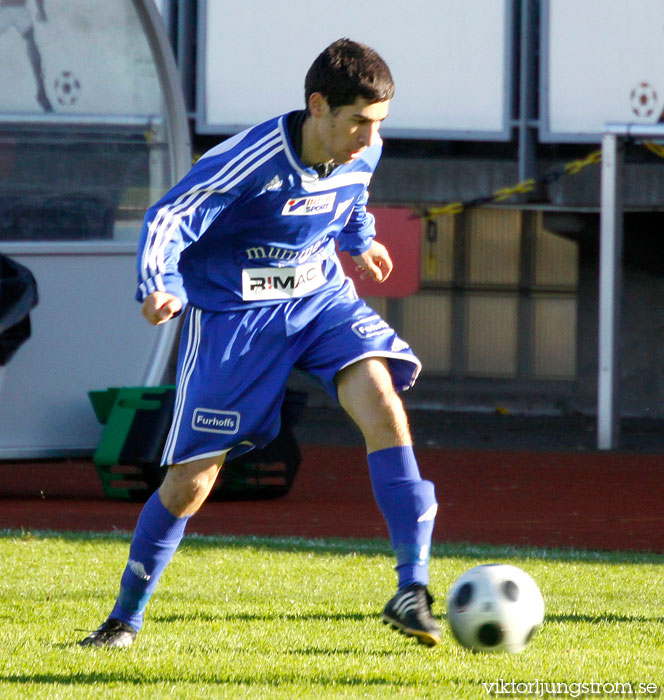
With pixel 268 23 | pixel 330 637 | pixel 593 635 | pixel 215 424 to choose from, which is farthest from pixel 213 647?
pixel 268 23

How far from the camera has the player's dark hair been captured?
3814 mm

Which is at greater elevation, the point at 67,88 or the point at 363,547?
the point at 67,88

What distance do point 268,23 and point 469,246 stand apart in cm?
471

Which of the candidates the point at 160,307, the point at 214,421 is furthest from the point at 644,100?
the point at 160,307

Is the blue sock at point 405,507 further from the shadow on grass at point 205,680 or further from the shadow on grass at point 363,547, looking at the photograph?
the shadow on grass at point 363,547

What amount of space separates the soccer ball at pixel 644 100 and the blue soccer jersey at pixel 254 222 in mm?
8968

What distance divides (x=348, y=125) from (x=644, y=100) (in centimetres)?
947

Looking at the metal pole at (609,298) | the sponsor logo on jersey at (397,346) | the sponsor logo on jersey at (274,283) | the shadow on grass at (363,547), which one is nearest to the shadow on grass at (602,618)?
the sponsor logo on jersey at (397,346)

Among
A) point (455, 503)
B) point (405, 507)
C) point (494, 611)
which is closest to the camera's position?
point (494, 611)

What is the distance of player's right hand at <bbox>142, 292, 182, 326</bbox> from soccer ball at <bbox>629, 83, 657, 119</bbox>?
9970 mm

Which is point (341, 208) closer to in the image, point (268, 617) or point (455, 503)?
point (268, 617)

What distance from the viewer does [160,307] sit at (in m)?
3.54

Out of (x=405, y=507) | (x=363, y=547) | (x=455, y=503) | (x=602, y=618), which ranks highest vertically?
(x=405, y=507)

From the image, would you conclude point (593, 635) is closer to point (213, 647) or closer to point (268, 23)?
point (213, 647)
